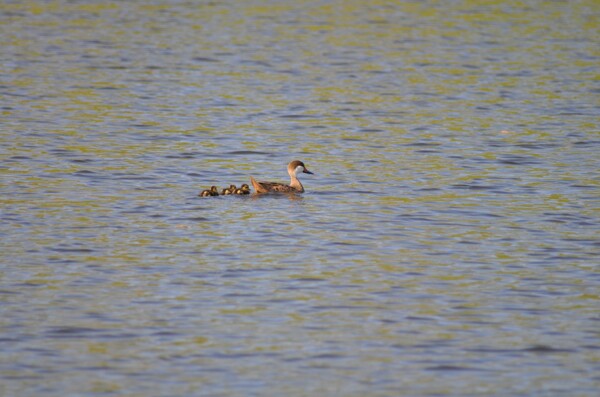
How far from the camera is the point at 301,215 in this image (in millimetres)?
15875

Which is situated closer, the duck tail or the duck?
the duck tail

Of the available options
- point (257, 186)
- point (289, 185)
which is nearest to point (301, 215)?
point (257, 186)

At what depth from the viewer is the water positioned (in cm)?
1037

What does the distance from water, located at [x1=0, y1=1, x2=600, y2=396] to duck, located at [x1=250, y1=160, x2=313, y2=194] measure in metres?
0.16

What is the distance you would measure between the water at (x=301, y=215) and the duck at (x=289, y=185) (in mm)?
161

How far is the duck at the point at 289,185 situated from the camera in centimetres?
1670

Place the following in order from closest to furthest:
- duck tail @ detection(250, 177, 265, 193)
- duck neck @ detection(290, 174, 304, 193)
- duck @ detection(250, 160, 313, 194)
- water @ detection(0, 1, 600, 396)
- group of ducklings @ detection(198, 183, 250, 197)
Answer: water @ detection(0, 1, 600, 396) → group of ducklings @ detection(198, 183, 250, 197) → duck tail @ detection(250, 177, 265, 193) → duck @ detection(250, 160, 313, 194) → duck neck @ detection(290, 174, 304, 193)

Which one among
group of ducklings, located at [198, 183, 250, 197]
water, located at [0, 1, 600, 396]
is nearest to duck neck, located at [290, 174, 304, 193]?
water, located at [0, 1, 600, 396]

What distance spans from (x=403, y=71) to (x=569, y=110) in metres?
5.24

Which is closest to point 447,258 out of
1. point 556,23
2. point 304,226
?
point 304,226

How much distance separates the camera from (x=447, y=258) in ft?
44.8

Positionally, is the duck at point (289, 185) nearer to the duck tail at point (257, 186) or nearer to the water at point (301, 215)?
the duck tail at point (257, 186)

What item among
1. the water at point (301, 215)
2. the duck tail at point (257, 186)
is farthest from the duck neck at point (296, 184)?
the duck tail at point (257, 186)

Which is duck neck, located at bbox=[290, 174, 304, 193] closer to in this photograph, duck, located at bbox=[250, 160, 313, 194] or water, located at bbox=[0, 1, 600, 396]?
duck, located at bbox=[250, 160, 313, 194]
